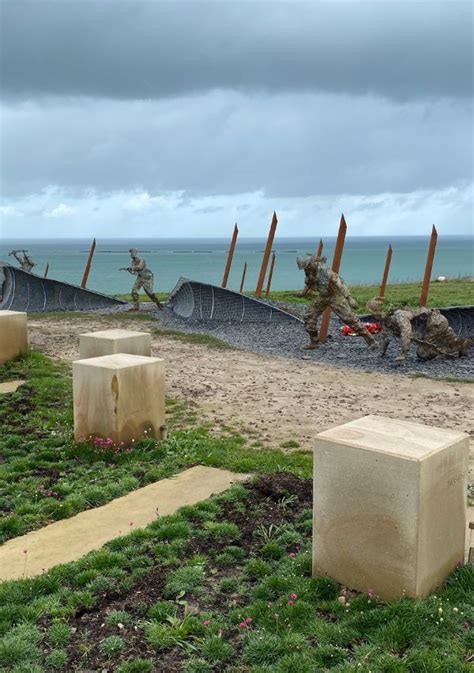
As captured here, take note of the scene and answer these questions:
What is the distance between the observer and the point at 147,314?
65.7ft

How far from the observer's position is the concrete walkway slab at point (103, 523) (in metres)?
4.81

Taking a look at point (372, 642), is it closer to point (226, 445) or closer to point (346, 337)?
point (226, 445)

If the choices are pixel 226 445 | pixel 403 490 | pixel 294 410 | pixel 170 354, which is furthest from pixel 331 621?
pixel 170 354

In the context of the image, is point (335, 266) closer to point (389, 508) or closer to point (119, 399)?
point (119, 399)

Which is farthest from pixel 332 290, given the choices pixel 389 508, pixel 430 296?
pixel 430 296

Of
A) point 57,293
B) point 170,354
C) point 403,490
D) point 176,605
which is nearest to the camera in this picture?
point 403,490

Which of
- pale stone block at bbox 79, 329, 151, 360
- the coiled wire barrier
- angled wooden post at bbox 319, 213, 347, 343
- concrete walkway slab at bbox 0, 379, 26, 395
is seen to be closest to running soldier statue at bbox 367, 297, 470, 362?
angled wooden post at bbox 319, 213, 347, 343

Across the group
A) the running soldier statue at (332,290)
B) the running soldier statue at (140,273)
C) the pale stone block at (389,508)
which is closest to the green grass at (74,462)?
the pale stone block at (389,508)

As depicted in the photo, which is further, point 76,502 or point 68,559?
point 76,502

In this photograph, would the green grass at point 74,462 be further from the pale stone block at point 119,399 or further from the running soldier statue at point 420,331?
the running soldier statue at point 420,331

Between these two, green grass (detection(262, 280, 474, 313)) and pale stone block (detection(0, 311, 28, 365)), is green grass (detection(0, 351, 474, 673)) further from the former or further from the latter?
green grass (detection(262, 280, 474, 313))

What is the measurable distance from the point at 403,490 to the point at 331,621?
83 cm

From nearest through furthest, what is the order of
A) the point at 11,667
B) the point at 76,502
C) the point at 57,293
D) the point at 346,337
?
the point at 11,667 → the point at 76,502 → the point at 346,337 → the point at 57,293

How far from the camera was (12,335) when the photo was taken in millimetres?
12125
